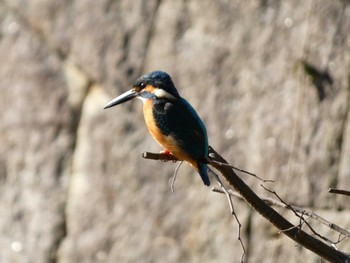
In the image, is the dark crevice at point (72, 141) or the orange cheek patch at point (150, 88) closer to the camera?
the orange cheek patch at point (150, 88)

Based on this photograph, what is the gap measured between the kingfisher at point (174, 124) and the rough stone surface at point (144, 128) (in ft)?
6.70

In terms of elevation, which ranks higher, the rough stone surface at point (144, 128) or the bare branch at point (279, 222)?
the rough stone surface at point (144, 128)

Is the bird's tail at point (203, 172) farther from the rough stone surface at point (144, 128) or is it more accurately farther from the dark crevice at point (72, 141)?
the dark crevice at point (72, 141)

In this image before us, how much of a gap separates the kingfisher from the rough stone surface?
6.70ft

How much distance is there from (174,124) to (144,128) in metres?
2.49

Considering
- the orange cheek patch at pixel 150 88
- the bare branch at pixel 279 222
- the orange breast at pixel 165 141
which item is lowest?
the bare branch at pixel 279 222

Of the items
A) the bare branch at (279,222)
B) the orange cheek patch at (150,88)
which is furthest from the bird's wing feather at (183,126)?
the bare branch at (279,222)

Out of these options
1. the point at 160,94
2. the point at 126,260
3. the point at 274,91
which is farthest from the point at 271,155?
the point at 160,94

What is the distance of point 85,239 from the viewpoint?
6410 millimetres

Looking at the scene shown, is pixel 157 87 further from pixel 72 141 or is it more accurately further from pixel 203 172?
pixel 72 141

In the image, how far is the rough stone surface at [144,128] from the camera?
19.0ft

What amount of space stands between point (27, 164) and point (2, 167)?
0.57ft

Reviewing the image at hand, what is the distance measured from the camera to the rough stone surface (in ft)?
19.0

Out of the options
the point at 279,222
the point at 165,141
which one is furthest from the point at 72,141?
the point at 279,222
